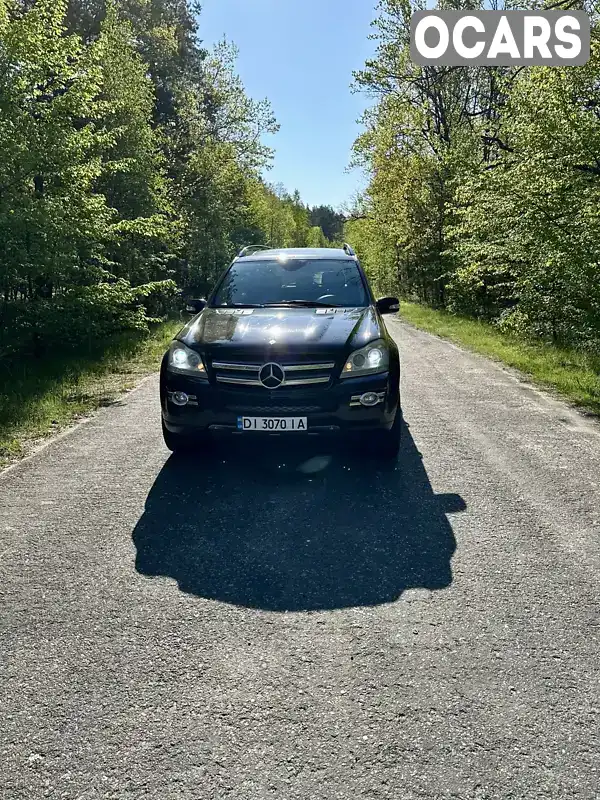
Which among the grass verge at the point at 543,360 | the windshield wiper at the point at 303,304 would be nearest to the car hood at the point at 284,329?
the windshield wiper at the point at 303,304

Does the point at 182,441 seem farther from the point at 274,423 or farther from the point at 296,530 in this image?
the point at 296,530

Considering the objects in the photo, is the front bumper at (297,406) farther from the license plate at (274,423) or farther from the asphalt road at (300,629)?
the asphalt road at (300,629)

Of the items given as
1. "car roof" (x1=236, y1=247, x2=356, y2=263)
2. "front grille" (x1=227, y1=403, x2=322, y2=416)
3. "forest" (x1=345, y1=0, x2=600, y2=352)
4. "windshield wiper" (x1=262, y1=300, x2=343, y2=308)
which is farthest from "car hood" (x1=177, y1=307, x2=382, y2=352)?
"forest" (x1=345, y1=0, x2=600, y2=352)

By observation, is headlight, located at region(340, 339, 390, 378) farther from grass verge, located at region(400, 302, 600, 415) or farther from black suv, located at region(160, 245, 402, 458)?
grass verge, located at region(400, 302, 600, 415)

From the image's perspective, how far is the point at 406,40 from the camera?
26891 millimetres

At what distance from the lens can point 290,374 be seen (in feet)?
15.5

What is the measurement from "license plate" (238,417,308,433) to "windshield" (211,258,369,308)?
1612 millimetres

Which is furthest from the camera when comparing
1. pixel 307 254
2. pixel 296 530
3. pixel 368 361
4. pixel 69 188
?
pixel 69 188

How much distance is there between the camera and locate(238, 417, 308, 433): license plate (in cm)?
472

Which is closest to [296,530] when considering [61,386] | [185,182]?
[61,386]

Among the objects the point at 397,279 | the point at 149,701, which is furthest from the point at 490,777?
the point at 397,279

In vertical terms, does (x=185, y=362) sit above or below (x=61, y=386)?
above

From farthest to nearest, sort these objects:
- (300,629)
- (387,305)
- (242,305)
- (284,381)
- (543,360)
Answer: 1. (543,360)
2. (387,305)
3. (242,305)
4. (284,381)
5. (300,629)

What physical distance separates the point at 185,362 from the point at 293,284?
1.84 meters
